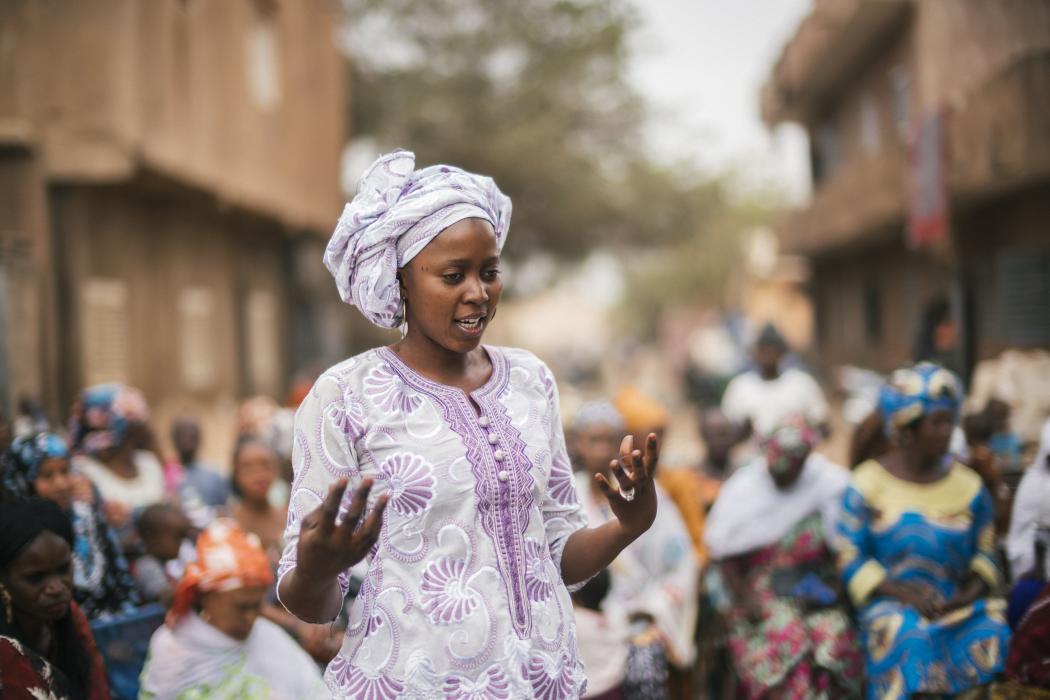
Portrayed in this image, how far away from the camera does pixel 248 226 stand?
16.2m

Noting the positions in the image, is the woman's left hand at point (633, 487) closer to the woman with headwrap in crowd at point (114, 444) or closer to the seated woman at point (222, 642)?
the seated woman at point (222, 642)

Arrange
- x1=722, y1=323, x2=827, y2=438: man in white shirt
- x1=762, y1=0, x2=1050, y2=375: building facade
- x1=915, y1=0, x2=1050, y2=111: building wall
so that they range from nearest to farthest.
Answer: x1=722, y1=323, x2=827, y2=438: man in white shirt < x1=762, y1=0, x2=1050, y2=375: building facade < x1=915, y1=0, x2=1050, y2=111: building wall

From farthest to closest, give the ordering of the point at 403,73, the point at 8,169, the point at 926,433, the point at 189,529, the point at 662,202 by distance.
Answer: the point at 662,202
the point at 403,73
the point at 8,169
the point at 189,529
the point at 926,433

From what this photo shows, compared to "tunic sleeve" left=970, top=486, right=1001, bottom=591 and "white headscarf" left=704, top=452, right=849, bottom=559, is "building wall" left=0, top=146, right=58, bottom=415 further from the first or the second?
"tunic sleeve" left=970, top=486, right=1001, bottom=591

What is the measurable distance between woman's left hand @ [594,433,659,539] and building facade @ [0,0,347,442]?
25.2 feet

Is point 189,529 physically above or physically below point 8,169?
below

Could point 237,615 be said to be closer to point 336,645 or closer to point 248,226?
point 336,645

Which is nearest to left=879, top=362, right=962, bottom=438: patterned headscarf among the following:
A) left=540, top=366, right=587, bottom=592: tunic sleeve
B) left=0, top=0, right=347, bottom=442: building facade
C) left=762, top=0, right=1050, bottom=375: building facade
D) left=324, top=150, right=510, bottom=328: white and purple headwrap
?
left=540, top=366, right=587, bottom=592: tunic sleeve

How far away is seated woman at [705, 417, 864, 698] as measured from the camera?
4.74 m

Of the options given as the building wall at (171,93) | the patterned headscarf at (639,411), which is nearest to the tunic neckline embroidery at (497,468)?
the patterned headscarf at (639,411)

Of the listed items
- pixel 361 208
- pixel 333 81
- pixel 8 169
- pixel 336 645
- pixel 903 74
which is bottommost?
pixel 336 645

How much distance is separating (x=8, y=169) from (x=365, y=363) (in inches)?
340

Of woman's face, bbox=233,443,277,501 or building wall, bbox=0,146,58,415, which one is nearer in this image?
woman's face, bbox=233,443,277,501

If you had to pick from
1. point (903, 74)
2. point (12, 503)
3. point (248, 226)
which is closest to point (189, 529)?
point (12, 503)
